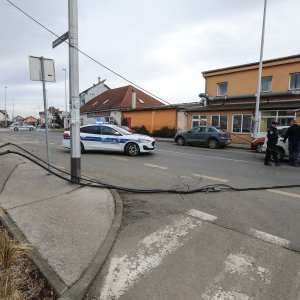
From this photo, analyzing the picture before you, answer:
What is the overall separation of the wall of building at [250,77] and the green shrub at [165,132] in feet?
17.8

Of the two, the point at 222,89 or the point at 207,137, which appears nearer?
the point at 207,137

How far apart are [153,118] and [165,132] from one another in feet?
10.5

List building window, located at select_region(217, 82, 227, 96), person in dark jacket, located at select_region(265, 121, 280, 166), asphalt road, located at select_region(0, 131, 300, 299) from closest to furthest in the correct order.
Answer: asphalt road, located at select_region(0, 131, 300, 299)
person in dark jacket, located at select_region(265, 121, 280, 166)
building window, located at select_region(217, 82, 227, 96)

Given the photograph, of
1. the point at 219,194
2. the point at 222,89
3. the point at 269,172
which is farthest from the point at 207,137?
the point at 219,194

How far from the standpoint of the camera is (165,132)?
29703 millimetres

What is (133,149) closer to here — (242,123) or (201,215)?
(201,215)

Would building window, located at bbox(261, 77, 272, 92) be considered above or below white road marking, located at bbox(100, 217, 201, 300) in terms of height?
above

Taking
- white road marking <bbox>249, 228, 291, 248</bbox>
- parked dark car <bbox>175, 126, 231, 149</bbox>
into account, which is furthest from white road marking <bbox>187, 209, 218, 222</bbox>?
parked dark car <bbox>175, 126, 231, 149</bbox>

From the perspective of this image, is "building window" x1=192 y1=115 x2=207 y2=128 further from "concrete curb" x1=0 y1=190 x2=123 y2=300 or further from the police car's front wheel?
"concrete curb" x1=0 y1=190 x2=123 y2=300

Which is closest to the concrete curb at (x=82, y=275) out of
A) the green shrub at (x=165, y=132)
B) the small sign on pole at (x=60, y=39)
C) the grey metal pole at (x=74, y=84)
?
the grey metal pole at (x=74, y=84)

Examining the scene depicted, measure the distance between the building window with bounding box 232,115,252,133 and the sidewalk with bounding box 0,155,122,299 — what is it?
18.6m

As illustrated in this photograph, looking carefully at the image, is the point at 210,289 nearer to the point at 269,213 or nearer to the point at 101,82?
the point at 269,213

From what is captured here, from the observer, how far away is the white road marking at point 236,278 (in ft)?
9.50

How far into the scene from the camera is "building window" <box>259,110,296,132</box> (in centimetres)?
1984
